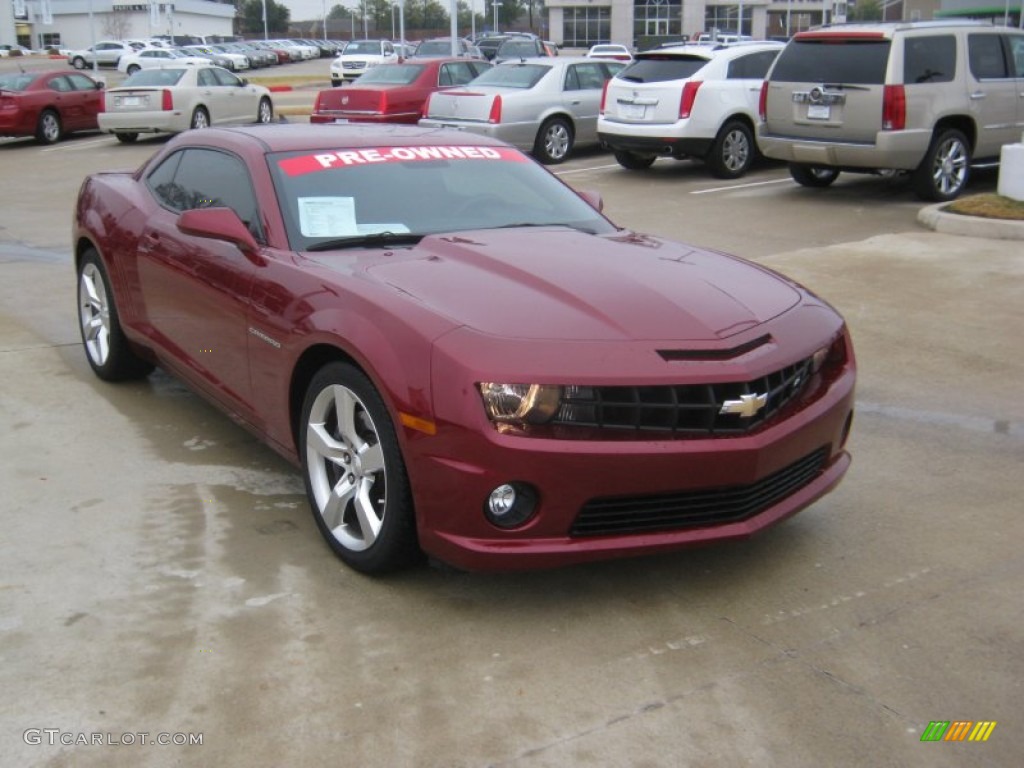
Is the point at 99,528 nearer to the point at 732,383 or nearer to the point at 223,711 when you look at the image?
the point at 223,711

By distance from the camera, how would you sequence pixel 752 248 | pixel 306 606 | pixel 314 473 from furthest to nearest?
pixel 752 248
pixel 314 473
pixel 306 606

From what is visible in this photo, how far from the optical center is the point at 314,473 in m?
4.11

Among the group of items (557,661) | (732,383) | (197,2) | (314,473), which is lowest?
(557,661)

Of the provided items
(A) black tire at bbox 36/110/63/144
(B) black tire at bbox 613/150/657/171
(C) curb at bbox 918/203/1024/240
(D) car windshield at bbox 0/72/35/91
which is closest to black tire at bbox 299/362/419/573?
(C) curb at bbox 918/203/1024/240

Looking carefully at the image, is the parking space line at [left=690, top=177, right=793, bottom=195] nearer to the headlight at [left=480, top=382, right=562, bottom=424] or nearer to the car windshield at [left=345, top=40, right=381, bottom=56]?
the headlight at [left=480, top=382, right=562, bottom=424]

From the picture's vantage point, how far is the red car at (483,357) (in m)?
3.41

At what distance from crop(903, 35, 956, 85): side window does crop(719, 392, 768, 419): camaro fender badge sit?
9109 mm

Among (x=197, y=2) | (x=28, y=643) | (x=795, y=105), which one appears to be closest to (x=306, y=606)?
(x=28, y=643)

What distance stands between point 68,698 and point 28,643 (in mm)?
397

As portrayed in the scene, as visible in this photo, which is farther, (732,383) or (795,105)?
(795,105)

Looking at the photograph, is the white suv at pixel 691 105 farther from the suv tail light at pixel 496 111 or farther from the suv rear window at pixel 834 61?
the suv rear window at pixel 834 61

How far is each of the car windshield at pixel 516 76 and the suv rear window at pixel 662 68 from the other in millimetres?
2122

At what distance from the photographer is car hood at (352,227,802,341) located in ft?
11.9

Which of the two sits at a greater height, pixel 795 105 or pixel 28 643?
pixel 795 105
